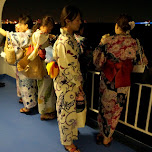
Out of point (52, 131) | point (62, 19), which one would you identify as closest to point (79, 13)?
point (62, 19)

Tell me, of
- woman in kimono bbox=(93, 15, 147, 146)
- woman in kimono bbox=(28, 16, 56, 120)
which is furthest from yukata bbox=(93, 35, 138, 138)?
woman in kimono bbox=(28, 16, 56, 120)

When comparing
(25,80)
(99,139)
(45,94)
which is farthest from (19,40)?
(99,139)

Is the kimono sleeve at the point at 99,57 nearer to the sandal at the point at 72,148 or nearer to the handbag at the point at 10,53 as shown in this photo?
the sandal at the point at 72,148

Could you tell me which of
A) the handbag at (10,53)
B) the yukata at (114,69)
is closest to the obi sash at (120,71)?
the yukata at (114,69)

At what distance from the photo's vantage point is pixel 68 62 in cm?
143

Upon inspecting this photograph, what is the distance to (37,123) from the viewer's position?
7.41 feet

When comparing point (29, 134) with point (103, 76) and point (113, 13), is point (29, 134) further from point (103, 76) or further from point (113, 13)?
point (113, 13)

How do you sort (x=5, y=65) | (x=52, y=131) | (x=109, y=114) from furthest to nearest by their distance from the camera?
1. (x=5, y=65)
2. (x=52, y=131)
3. (x=109, y=114)

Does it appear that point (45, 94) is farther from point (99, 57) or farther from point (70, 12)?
point (70, 12)

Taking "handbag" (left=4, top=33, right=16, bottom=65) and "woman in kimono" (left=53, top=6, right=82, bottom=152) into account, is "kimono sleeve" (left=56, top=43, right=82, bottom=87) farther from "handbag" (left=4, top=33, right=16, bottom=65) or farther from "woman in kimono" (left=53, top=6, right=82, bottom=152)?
"handbag" (left=4, top=33, right=16, bottom=65)

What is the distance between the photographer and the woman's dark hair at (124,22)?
150cm

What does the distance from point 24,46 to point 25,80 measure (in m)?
0.50

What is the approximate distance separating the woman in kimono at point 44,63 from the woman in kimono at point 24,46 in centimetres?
22

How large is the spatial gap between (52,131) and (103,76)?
0.99 m
